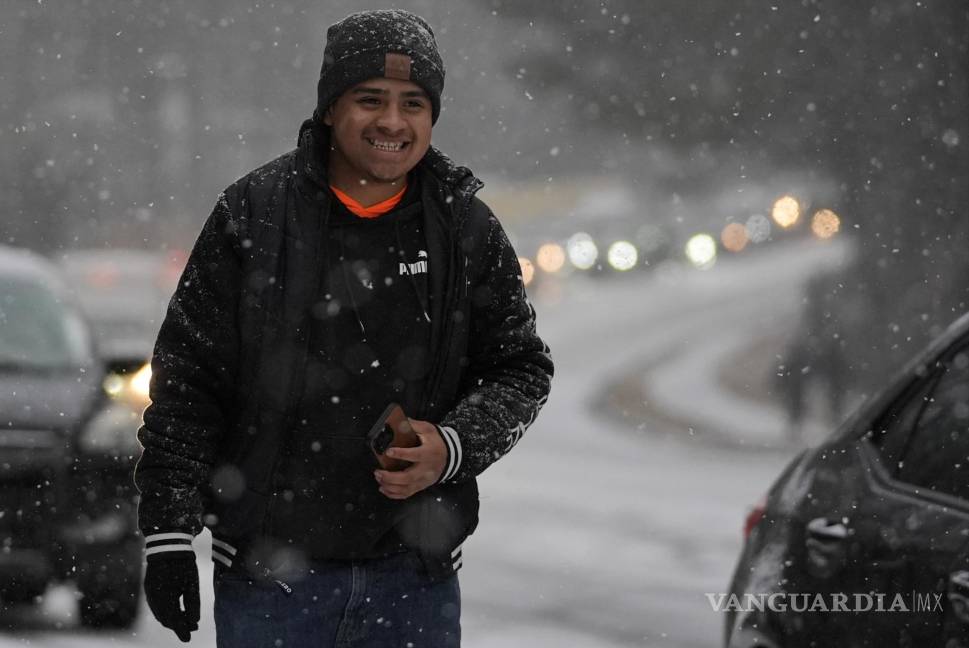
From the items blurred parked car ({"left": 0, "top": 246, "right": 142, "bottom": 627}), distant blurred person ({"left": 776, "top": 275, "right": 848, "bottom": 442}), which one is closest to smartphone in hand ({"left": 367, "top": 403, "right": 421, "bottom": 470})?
blurred parked car ({"left": 0, "top": 246, "right": 142, "bottom": 627})

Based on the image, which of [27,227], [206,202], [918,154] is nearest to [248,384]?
[918,154]

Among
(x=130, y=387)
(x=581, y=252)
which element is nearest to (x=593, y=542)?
(x=130, y=387)

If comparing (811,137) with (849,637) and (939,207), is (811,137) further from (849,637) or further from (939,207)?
(849,637)

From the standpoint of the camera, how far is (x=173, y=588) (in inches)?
122

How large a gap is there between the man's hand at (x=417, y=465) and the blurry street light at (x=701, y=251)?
1850 inches

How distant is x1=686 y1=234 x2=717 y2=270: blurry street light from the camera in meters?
49.9

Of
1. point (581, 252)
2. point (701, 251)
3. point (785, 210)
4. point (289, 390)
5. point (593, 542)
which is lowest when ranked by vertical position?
point (289, 390)

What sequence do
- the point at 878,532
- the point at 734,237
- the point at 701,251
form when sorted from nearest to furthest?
the point at 878,532, the point at 701,251, the point at 734,237

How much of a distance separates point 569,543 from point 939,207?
34.9 feet

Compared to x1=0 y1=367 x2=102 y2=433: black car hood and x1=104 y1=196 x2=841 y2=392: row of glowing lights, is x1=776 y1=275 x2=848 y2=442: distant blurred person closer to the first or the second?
x1=0 y1=367 x2=102 y2=433: black car hood

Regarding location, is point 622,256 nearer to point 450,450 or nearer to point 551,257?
point 551,257

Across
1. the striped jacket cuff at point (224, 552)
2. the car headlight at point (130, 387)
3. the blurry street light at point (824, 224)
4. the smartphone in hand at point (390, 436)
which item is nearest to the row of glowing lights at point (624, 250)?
the blurry street light at point (824, 224)

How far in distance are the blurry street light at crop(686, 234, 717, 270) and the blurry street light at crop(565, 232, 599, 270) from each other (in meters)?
3.75

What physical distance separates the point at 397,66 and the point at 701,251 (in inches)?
1865
